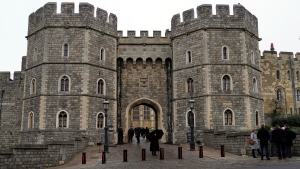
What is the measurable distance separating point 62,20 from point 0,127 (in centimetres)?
1210

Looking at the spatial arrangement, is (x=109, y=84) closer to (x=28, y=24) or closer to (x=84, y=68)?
(x=84, y=68)

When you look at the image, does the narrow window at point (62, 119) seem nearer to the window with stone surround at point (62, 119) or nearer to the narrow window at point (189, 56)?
the window with stone surround at point (62, 119)

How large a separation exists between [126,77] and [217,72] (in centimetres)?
769

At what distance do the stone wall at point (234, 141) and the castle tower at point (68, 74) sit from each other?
26.8 feet

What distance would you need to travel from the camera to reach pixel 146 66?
1027 inches

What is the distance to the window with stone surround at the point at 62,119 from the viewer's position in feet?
71.2

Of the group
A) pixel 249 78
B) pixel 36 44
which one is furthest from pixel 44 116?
pixel 249 78

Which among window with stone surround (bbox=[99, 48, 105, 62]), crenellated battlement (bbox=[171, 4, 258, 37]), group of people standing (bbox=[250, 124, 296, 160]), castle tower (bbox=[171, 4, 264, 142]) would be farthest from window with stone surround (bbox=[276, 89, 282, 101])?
group of people standing (bbox=[250, 124, 296, 160])

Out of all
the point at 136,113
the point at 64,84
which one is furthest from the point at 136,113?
the point at 64,84

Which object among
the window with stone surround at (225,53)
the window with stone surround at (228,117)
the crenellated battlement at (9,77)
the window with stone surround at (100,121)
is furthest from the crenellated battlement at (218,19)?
the crenellated battlement at (9,77)

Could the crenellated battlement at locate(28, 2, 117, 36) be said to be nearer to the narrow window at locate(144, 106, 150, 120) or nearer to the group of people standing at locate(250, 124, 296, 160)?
the group of people standing at locate(250, 124, 296, 160)

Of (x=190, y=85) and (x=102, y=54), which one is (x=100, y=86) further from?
(x=190, y=85)

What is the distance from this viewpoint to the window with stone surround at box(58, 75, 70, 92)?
22.3 m

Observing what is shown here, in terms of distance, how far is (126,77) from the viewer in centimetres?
2584
